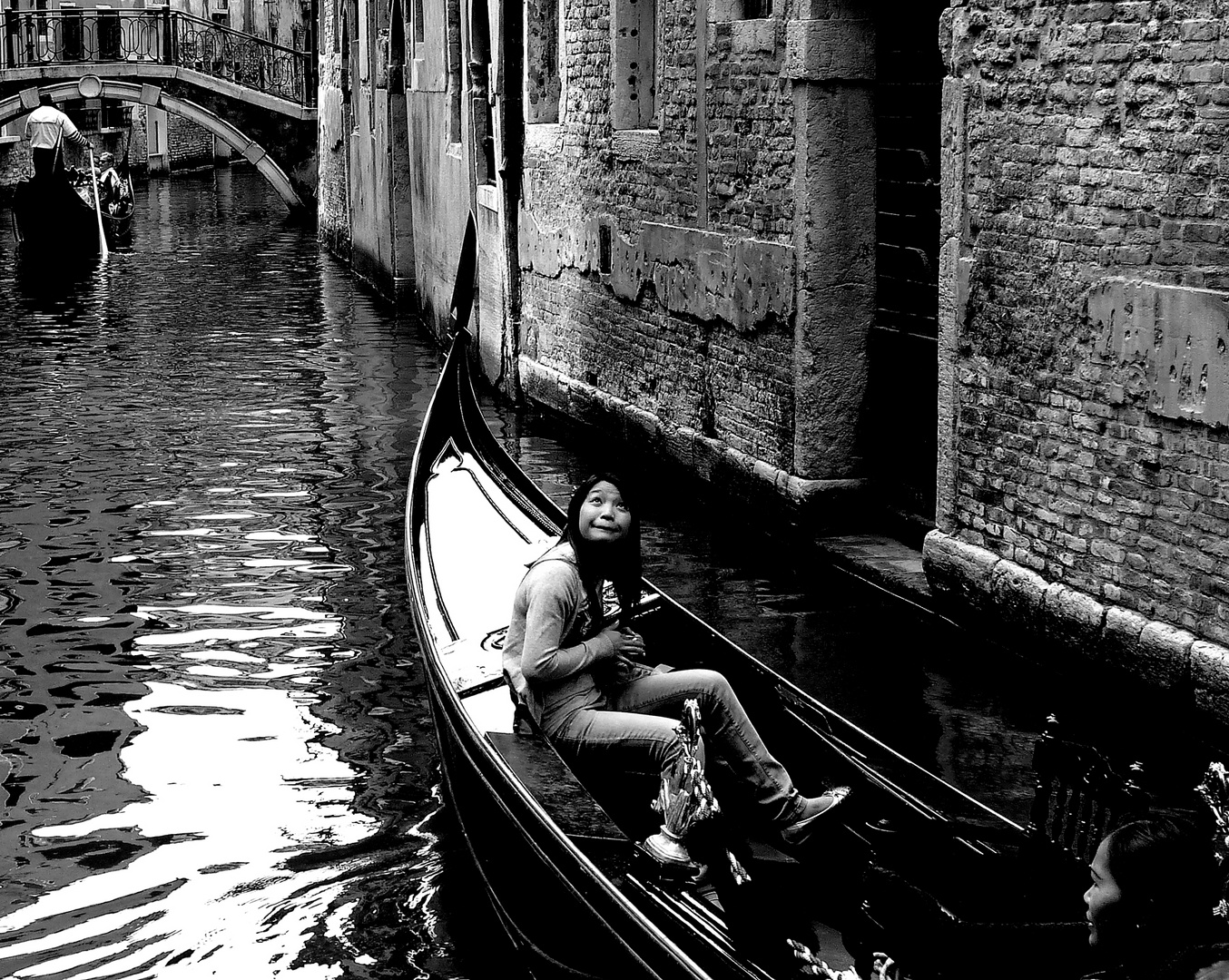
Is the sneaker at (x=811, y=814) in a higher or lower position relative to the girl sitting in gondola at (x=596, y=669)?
lower

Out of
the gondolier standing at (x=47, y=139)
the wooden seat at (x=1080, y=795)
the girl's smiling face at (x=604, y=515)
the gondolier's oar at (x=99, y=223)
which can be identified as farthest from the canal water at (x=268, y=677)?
the gondolier standing at (x=47, y=139)

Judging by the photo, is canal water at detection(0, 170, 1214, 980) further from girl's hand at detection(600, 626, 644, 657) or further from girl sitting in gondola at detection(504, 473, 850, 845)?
girl's hand at detection(600, 626, 644, 657)

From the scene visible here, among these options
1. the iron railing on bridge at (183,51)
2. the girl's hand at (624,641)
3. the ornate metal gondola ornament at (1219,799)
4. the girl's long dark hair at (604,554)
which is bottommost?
the girl's hand at (624,641)

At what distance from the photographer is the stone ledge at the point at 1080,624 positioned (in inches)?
182

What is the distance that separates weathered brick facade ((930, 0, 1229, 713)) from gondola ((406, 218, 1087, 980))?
4.53 feet

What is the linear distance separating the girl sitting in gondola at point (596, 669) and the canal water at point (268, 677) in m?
0.52

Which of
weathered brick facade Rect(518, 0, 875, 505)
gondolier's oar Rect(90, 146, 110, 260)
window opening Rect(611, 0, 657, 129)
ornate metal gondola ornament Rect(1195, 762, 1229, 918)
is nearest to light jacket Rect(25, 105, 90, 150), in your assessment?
gondolier's oar Rect(90, 146, 110, 260)

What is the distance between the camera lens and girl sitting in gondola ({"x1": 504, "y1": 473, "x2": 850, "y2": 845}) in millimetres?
3752

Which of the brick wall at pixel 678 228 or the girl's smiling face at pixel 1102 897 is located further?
the brick wall at pixel 678 228

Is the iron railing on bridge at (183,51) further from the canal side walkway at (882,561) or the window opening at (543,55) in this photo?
the canal side walkway at (882,561)

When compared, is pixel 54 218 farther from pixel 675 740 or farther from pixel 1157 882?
pixel 1157 882

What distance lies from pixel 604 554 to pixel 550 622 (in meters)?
0.19

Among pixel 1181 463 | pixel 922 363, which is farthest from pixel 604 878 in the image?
pixel 922 363

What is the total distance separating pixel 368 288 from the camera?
1864cm
